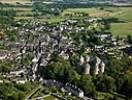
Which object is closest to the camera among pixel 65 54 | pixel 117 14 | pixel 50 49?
pixel 65 54

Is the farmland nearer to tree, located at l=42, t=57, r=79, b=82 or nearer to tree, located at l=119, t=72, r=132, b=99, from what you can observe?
tree, located at l=42, t=57, r=79, b=82

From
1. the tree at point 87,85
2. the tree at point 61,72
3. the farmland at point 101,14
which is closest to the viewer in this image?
the tree at point 87,85

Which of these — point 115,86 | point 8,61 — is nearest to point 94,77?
point 115,86

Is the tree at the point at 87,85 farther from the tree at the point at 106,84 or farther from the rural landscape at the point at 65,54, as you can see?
the tree at the point at 106,84

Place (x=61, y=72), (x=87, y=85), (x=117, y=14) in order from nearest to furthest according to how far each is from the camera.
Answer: (x=87, y=85)
(x=61, y=72)
(x=117, y=14)

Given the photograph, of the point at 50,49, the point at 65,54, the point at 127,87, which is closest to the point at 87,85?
the point at 127,87

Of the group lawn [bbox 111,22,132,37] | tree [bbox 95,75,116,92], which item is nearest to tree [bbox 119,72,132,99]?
tree [bbox 95,75,116,92]

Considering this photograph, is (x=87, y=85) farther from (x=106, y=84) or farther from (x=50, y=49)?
(x=50, y=49)

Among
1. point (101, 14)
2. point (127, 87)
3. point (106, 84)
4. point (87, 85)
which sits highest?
point (87, 85)

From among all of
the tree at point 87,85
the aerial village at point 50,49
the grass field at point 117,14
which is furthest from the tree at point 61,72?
the grass field at point 117,14
